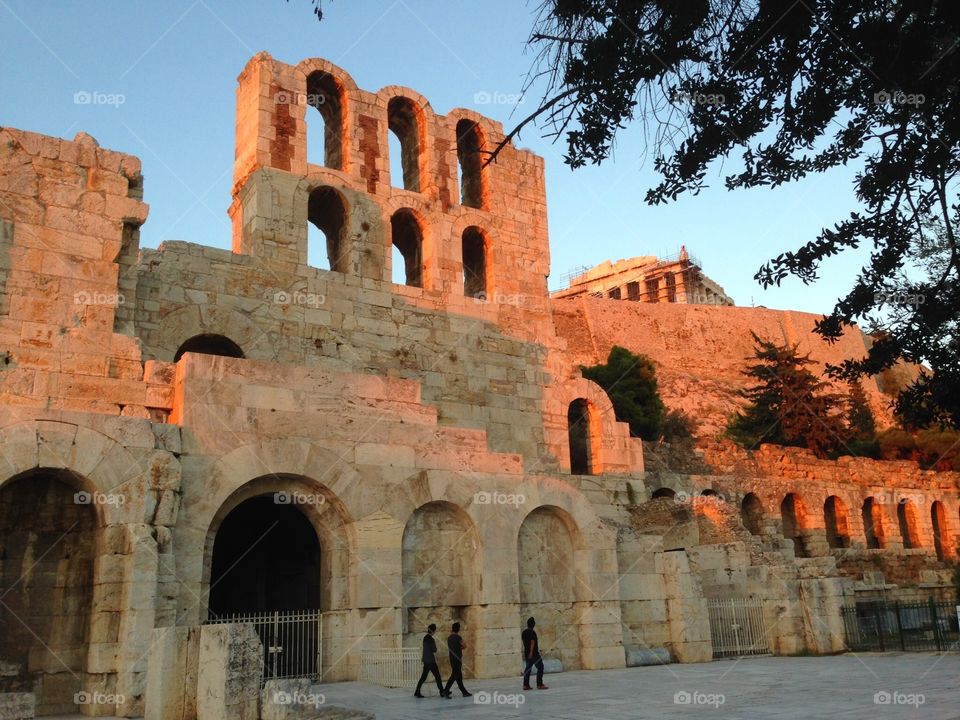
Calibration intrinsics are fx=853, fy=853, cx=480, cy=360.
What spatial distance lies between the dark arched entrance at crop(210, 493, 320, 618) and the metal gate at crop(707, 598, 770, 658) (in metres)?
8.60

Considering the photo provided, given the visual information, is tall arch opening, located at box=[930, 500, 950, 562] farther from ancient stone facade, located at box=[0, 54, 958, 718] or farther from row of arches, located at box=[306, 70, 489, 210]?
row of arches, located at box=[306, 70, 489, 210]

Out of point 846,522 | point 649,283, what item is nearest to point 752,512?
point 846,522

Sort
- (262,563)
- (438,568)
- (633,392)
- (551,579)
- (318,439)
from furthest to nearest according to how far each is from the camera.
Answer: (633,392), (262,563), (551,579), (438,568), (318,439)

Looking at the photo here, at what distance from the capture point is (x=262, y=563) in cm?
1692

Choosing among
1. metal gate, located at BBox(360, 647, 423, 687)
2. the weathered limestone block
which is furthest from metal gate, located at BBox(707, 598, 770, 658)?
the weathered limestone block

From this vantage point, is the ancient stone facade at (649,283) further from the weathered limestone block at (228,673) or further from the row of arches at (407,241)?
the weathered limestone block at (228,673)

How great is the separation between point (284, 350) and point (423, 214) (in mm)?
5345

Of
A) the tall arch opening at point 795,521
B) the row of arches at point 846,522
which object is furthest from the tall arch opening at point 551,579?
the tall arch opening at point 795,521

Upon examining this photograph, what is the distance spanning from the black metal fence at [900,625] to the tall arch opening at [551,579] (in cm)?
624

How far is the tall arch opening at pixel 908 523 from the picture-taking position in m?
36.1

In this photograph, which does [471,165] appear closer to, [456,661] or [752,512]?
[456,661]

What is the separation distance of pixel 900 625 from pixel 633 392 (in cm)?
2525

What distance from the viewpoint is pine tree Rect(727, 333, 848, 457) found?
4272 cm

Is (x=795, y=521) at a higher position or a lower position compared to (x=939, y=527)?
higher
